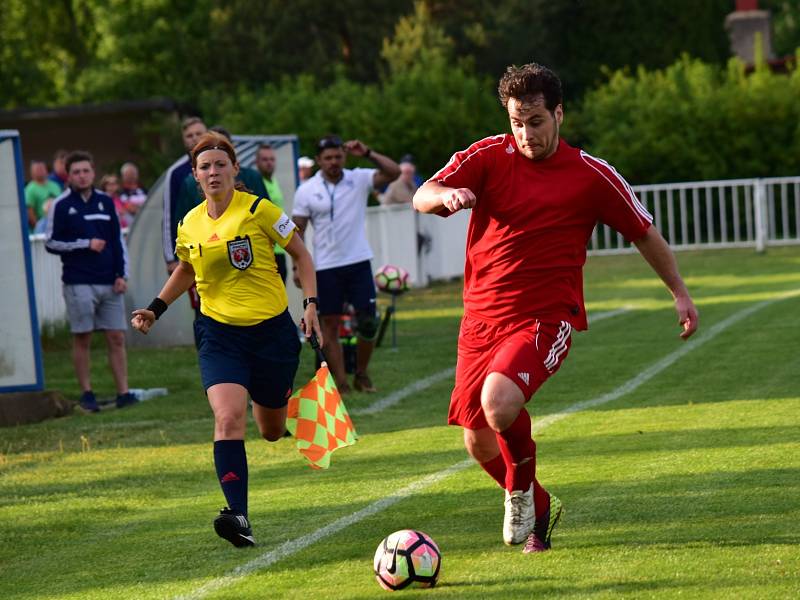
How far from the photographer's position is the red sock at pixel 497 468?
723cm

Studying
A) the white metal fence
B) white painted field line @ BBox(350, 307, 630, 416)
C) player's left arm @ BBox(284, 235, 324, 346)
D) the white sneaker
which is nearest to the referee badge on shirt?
player's left arm @ BBox(284, 235, 324, 346)

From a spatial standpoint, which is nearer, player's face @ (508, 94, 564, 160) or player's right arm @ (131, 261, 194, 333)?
player's face @ (508, 94, 564, 160)

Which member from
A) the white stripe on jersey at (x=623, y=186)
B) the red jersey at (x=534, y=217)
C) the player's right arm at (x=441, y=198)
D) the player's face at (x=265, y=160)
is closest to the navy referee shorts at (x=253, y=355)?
the red jersey at (x=534, y=217)

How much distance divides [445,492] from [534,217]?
7.59 ft

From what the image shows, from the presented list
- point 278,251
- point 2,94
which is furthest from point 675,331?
point 2,94

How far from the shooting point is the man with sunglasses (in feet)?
43.9

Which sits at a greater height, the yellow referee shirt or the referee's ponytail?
the referee's ponytail

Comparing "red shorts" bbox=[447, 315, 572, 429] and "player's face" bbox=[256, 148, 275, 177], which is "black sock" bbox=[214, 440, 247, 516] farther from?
"player's face" bbox=[256, 148, 275, 177]

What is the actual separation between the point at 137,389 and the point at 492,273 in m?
8.28

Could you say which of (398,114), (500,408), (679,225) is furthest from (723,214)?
(500,408)

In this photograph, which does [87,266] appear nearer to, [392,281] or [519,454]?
[392,281]

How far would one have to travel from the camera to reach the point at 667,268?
7.01 m

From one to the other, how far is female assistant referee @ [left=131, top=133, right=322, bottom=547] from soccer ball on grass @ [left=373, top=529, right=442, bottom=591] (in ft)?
5.14

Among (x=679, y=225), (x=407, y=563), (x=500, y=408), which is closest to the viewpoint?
(x=407, y=563)
